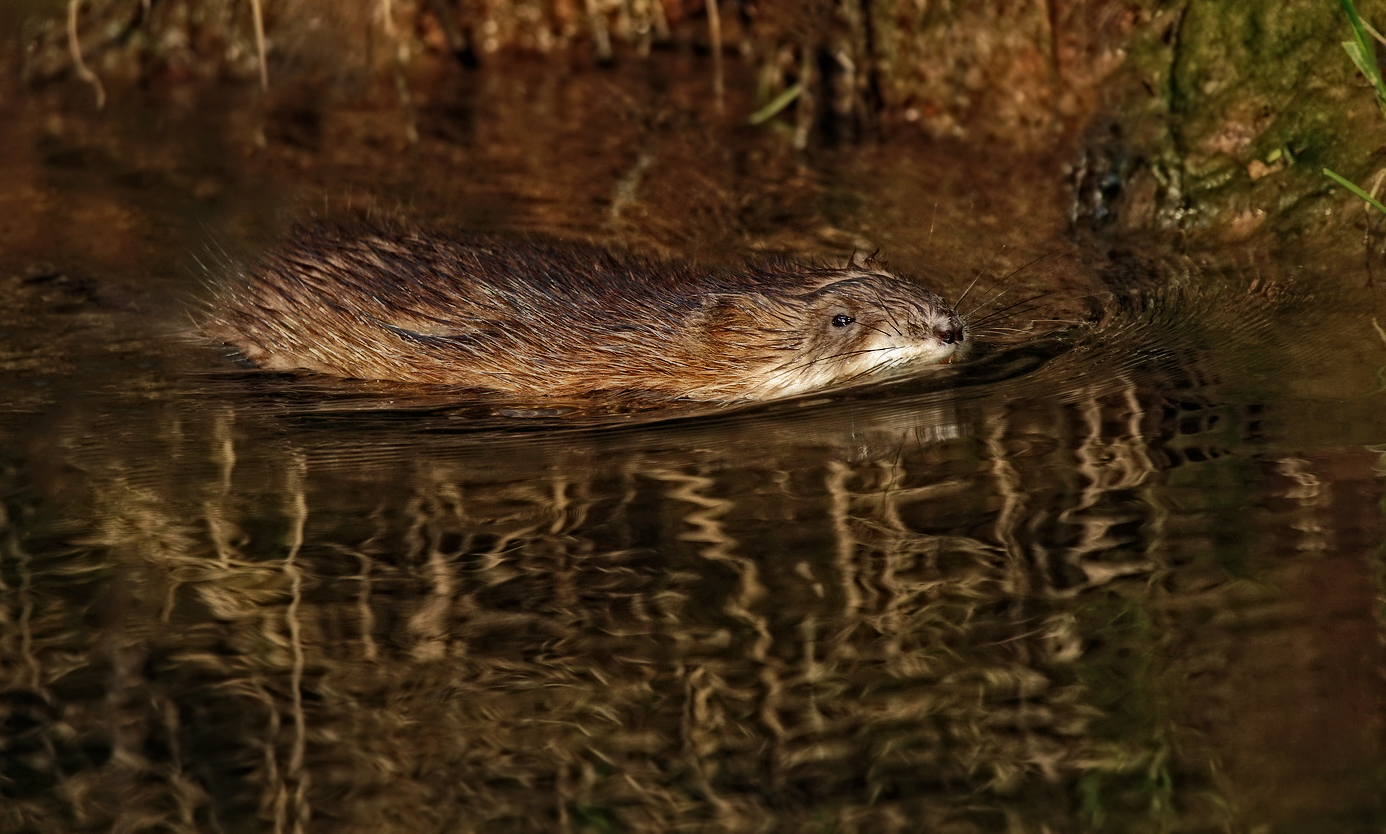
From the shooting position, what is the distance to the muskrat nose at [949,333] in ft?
17.8

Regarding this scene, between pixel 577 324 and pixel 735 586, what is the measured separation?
1868 mm

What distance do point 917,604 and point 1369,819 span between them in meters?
1.10

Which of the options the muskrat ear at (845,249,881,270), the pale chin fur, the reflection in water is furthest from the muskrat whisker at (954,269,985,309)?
the reflection in water

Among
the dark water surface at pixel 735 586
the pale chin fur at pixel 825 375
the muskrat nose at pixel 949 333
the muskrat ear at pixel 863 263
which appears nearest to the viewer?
the dark water surface at pixel 735 586

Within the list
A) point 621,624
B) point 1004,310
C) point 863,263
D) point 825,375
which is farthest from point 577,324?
point 621,624

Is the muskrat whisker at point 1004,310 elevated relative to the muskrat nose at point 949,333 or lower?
elevated

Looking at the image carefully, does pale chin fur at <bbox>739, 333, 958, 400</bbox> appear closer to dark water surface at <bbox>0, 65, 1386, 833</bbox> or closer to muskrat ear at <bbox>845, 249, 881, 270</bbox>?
dark water surface at <bbox>0, 65, 1386, 833</bbox>

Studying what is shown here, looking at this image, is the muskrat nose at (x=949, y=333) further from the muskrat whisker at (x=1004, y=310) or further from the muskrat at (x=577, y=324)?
the muskrat whisker at (x=1004, y=310)

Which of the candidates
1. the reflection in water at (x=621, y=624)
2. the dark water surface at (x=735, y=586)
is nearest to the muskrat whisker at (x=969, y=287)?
the dark water surface at (x=735, y=586)

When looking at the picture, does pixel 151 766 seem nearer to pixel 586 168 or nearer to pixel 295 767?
pixel 295 767

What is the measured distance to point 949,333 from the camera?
17.9 feet

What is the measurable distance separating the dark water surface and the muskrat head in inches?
6.2

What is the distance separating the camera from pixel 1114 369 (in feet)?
17.4

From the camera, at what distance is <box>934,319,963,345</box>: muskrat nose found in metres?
5.44
